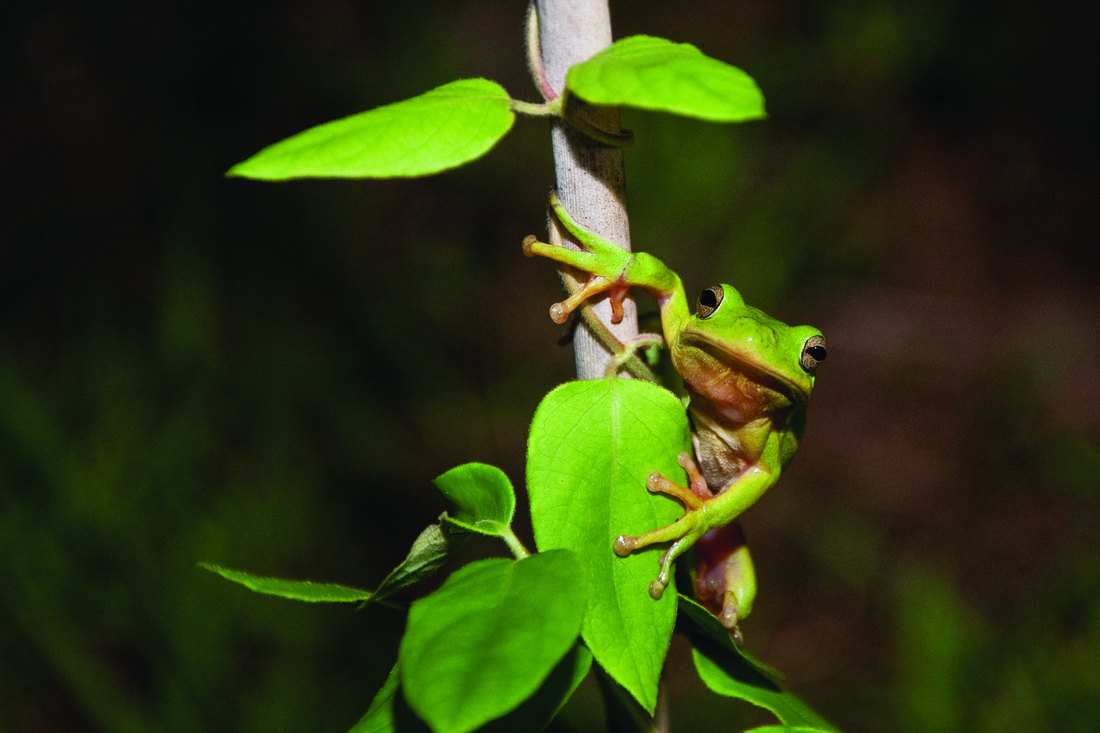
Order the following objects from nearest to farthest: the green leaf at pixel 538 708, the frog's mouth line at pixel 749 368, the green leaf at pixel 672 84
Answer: the green leaf at pixel 672 84 → the green leaf at pixel 538 708 → the frog's mouth line at pixel 749 368

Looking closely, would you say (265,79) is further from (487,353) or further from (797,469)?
(797,469)

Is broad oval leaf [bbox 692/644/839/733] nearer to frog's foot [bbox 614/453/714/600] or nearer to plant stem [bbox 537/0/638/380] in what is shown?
frog's foot [bbox 614/453/714/600]

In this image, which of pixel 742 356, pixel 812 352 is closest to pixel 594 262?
pixel 742 356

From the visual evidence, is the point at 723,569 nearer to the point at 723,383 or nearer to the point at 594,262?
the point at 723,383

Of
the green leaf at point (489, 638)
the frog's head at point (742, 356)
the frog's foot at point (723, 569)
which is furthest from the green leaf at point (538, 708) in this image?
the frog's foot at point (723, 569)

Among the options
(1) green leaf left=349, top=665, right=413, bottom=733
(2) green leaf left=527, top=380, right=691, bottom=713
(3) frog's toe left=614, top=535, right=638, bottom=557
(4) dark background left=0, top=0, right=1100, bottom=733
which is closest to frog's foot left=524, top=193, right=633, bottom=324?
(2) green leaf left=527, top=380, right=691, bottom=713

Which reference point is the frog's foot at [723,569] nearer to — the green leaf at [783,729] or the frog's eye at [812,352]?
the frog's eye at [812,352]
